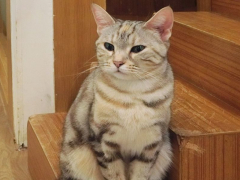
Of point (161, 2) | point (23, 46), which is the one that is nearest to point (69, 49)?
point (23, 46)

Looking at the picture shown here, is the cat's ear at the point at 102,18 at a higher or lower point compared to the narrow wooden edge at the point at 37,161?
higher

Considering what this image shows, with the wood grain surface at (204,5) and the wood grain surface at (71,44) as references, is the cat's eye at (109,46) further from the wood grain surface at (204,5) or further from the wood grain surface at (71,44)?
the wood grain surface at (204,5)

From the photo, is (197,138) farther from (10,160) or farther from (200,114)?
(10,160)

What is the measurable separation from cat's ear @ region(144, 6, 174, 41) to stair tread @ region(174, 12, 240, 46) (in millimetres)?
272

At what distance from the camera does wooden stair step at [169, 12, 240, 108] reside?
1.48 meters

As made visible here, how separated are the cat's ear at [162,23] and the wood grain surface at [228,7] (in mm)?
655

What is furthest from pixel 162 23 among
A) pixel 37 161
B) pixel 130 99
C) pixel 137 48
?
pixel 37 161

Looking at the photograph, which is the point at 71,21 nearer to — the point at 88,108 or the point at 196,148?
the point at 88,108

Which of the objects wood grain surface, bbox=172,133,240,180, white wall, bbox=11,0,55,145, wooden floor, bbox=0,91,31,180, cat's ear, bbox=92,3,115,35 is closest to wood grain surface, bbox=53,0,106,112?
white wall, bbox=11,0,55,145

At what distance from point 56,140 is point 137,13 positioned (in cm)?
126

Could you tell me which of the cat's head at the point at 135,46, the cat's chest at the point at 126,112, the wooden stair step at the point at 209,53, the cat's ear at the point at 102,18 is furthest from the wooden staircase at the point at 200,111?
the cat's ear at the point at 102,18

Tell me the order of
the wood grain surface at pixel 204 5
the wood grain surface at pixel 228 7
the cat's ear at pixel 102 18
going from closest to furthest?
the cat's ear at pixel 102 18
the wood grain surface at pixel 228 7
the wood grain surface at pixel 204 5

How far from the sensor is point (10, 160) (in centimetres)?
205

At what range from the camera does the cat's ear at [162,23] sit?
129 centimetres
